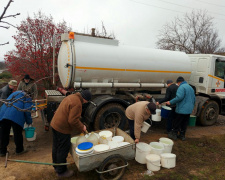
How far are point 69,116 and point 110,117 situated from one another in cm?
229

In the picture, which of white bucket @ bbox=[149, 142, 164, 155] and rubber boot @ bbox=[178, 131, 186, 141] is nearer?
white bucket @ bbox=[149, 142, 164, 155]

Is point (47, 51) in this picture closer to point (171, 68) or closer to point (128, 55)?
point (128, 55)

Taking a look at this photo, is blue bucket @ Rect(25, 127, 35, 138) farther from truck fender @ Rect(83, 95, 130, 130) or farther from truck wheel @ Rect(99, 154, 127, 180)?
truck wheel @ Rect(99, 154, 127, 180)

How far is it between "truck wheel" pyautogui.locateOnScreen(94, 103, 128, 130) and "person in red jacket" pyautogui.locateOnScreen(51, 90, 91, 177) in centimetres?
170

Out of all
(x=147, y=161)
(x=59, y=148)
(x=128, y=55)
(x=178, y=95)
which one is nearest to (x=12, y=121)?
(x=59, y=148)

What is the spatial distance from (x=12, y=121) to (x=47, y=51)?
5443mm

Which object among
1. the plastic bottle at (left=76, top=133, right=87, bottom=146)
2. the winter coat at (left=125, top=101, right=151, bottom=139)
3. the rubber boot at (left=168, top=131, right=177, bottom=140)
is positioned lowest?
the rubber boot at (left=168, top=131, right=177, bottom=140)

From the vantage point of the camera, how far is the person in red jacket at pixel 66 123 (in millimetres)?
2898

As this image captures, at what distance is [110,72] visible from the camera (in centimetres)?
497

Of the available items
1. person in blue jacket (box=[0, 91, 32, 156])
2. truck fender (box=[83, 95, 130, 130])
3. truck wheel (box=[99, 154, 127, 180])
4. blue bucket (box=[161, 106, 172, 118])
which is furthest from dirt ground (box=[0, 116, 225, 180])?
truck fender (box=[83, 95, 130, 130])

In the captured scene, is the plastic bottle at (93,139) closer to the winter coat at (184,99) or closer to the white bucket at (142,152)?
the white bucket at (142,152)

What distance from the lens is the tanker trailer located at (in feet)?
15.2

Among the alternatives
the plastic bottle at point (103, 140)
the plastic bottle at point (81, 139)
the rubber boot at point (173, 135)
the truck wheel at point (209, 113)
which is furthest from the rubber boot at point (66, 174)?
the truck wheel at point (209, 113)

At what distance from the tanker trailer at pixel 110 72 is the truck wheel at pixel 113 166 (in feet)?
5.84
